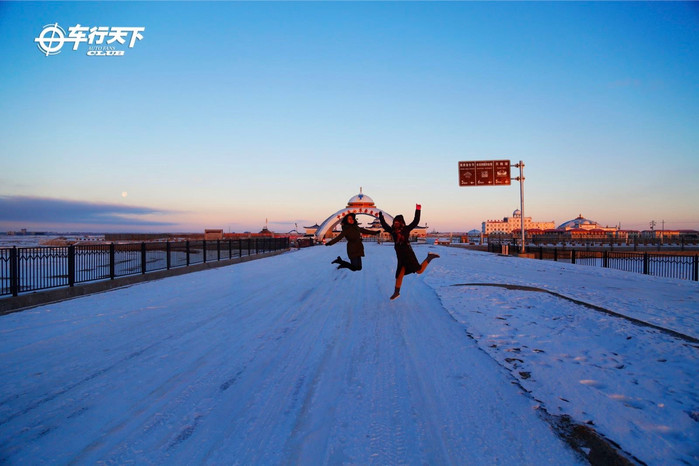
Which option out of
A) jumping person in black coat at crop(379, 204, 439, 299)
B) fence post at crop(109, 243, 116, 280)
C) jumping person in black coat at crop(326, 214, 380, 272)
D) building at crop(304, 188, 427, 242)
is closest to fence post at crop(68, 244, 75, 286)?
fence post at crop(109, 243, 116, 280)

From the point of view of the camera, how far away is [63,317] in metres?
7.60

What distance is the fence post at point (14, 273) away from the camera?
345 inches

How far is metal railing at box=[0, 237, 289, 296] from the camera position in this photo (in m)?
9.02

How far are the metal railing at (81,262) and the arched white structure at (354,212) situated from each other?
4251 cm

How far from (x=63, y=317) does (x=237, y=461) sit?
23.4 ft

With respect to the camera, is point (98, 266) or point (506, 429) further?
point (98, 266)

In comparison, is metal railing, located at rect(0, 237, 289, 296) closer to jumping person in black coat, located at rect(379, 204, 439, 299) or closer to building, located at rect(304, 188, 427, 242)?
jumping person in black coat, located at rect(379, 204, 439, 299)

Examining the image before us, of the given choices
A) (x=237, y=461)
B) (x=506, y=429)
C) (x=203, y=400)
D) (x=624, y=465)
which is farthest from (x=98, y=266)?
(x=624, y=465)

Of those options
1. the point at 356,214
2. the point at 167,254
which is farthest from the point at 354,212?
the point at 167,254

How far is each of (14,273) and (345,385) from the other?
9404mm

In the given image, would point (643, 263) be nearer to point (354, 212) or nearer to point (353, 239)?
point (353, 239)

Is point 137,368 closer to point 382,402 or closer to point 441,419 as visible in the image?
point 382,402

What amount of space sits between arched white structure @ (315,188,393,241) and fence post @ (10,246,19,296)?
50537mm

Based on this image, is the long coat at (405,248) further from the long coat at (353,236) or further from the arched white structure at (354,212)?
the arched white structure at (354,212)
